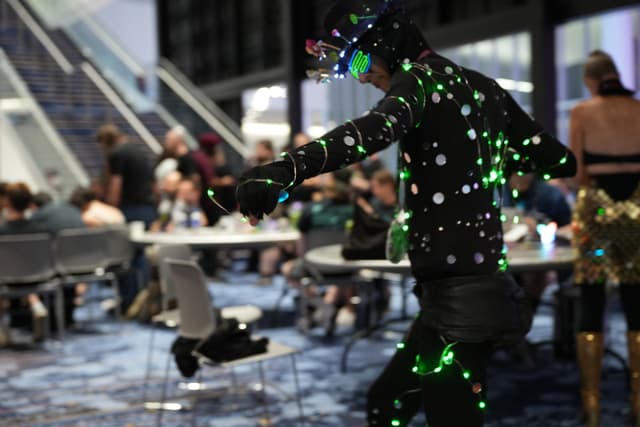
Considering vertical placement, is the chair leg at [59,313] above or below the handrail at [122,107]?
below

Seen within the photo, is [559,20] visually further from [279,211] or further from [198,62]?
[198,62]

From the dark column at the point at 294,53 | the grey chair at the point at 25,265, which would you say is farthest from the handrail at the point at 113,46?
the grey chair at the point at 25,265

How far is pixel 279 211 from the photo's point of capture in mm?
7301

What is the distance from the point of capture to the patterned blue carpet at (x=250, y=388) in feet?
11.0

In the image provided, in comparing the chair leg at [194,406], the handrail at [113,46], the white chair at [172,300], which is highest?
the handrail at [113,46]

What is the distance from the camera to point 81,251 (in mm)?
5512

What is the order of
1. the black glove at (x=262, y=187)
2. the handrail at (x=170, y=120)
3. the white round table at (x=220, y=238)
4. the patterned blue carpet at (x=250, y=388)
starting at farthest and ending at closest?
1. the handrail at (x=170, y=120)
2. the white round table at (x=220, y=238)
3. the patterned blue carpet at (x=250, y=388)
4. the black glove at (x=262, y=187)

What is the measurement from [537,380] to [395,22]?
111 inches

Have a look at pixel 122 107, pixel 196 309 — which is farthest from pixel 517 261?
pixel 122 107

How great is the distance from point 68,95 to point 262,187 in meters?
13.1

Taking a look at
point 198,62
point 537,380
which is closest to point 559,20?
point 537,380

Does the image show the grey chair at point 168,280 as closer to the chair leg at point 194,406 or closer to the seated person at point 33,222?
A: the chair leg at point 194,406

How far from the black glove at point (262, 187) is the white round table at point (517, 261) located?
5.21 feet

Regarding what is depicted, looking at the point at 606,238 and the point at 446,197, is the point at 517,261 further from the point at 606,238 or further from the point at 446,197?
the point at 446,197
